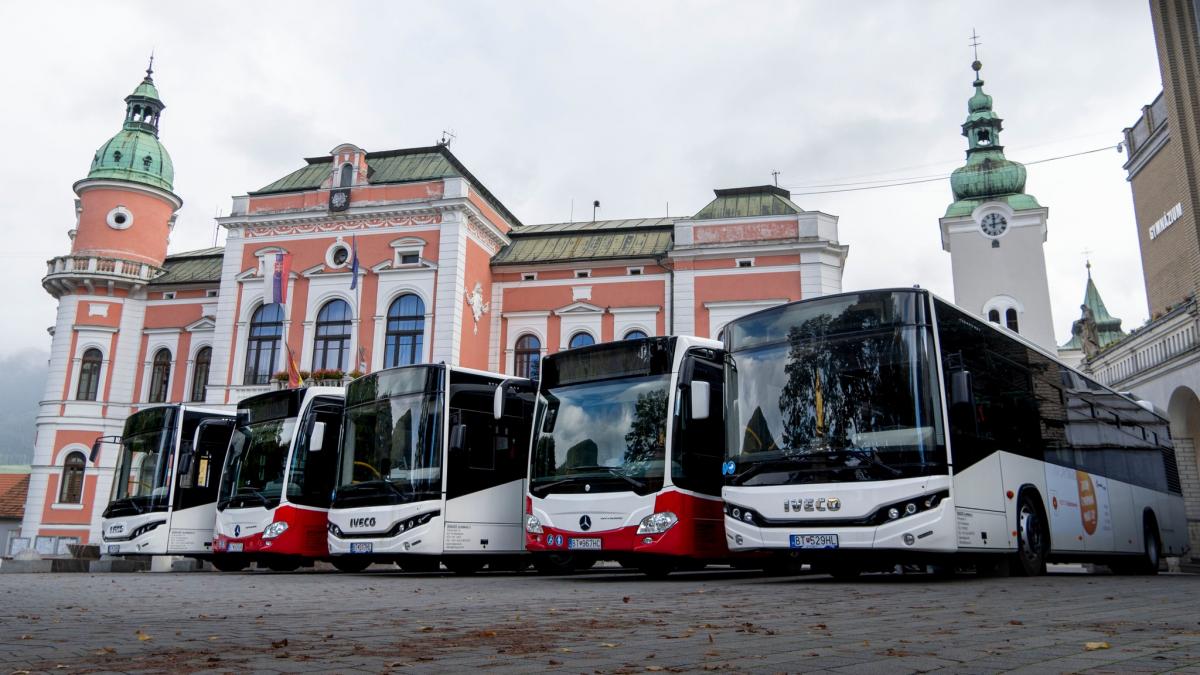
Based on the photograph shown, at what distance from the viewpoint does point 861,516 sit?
9438mm

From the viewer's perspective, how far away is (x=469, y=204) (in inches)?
1254

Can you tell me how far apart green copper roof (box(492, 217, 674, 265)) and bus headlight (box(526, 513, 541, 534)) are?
838 inches

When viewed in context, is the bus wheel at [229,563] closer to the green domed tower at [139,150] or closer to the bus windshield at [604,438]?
the bus windshield at [604,438]

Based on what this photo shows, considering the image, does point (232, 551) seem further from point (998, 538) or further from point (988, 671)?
point (988, 671)

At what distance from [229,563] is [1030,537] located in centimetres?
1436

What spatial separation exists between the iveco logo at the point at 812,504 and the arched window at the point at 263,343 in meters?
25.8

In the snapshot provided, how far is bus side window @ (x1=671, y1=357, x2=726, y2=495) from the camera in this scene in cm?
1152

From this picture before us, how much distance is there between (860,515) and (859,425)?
37.4 inches

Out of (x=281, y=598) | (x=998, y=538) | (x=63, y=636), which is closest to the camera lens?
(x=63, y=636)

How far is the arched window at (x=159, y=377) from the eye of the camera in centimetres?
3594

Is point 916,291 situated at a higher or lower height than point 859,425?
higher

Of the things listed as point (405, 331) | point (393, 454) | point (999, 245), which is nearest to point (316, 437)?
point (393, 454)

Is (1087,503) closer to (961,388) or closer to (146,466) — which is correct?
(961,388)

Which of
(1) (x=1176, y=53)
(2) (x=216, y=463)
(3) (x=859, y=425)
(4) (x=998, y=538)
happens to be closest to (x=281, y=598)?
(3) (x=859, y=425)
